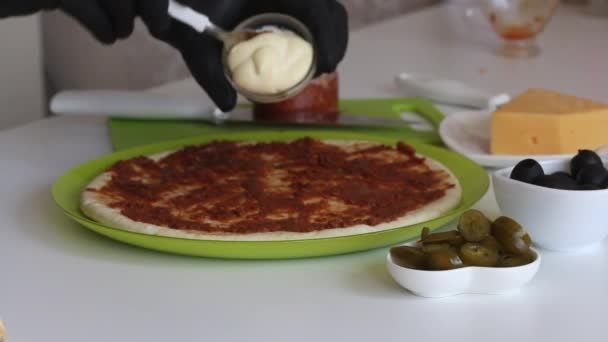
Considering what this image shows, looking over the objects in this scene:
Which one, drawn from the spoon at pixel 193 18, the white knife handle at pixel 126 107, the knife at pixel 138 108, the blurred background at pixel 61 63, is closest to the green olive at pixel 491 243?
the spoon at pixel 193 18

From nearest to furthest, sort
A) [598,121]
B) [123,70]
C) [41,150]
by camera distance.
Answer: [598,121], [41,150], [123,70]

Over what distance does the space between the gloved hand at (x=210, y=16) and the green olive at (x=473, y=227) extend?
0.47 m

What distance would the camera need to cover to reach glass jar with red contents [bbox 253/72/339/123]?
1.67 meters

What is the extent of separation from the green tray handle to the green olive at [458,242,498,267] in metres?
0.75

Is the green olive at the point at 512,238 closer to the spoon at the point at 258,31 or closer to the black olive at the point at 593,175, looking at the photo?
the black olive at the point at 593,175

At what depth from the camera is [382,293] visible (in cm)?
104

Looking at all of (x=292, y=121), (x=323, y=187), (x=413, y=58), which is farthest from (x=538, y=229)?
(x=413, y=58)

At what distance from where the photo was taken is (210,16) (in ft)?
4.86

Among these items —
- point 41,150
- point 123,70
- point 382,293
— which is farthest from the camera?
point 123,70

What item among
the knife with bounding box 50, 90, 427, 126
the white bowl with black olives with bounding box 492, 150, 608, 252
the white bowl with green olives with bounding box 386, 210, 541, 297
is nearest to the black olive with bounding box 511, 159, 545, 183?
the white bowl with black olives with bounding box 492, 150, 608, 252

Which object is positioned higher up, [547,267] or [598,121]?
[598,121]

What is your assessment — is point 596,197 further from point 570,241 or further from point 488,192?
point 488,192

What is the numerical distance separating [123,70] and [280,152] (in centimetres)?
105

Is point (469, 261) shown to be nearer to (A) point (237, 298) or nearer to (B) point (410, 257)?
(B) point (410, 257)
